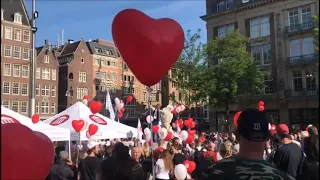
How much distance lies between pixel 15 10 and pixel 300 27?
111 feet

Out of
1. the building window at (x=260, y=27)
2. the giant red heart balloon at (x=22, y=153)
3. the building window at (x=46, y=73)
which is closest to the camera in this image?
the giant red heart balloon at (x=22, y=153)

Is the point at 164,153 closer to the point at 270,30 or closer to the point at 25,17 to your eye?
the point at 270,30

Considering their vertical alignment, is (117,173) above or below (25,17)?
below

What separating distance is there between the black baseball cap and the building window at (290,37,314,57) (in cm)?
3344

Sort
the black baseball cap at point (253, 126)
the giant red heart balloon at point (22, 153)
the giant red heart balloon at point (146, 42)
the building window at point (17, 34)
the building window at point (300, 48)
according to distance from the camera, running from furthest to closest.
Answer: the building window at point (17, 34), the building window at point (300, 48), the giant red heart balloon at point (146, 42), the black baseball cap at point (253, 126), the giant red heart balloon at point (22, 153)

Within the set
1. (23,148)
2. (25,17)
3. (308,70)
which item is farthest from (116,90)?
(23,148)

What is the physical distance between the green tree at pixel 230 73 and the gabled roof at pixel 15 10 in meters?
26.8

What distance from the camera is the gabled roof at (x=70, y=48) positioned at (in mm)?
52400

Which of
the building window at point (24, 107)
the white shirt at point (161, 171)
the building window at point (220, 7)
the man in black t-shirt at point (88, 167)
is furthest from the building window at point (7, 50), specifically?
the white shirt at point (161, 171)

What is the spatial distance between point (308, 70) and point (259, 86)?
18.0 ft

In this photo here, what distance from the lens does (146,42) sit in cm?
439

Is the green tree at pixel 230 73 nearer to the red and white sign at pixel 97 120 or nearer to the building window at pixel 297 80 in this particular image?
the building window at pixel 297 80

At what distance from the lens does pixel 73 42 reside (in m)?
54.8

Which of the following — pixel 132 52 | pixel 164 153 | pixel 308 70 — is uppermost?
pixel 308 70
